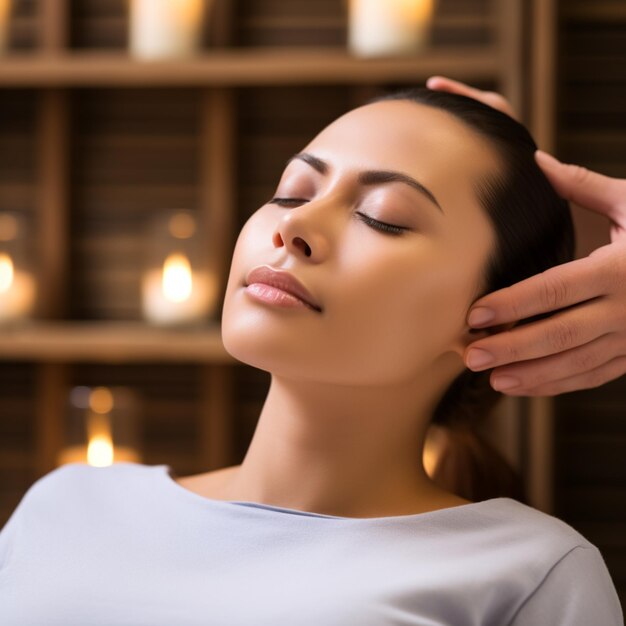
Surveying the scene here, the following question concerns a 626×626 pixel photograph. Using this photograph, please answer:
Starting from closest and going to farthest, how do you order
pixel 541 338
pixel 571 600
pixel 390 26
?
pixel 571 600 → pixel 541 338 → pixel 390 26

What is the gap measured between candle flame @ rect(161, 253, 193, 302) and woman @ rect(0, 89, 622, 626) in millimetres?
918

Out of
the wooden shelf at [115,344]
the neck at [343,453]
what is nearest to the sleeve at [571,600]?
the neck at [343,453]

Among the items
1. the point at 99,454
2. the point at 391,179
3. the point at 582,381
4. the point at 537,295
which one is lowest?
the point at 99,454

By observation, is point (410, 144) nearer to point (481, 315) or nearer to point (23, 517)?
point (481, 315)

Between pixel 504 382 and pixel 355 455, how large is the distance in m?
0.16

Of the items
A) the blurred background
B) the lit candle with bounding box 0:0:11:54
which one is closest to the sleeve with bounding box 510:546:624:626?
the blurred background

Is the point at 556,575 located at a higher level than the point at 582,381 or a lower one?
lower

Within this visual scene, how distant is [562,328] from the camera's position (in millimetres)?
886

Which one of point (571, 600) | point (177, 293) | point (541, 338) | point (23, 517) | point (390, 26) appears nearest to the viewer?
point (571, 600)

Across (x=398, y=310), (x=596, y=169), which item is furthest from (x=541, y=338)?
(x=596, y=169)

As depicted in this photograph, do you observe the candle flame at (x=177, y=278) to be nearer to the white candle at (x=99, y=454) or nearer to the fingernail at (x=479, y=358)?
the white candle at (x=99, y=454)

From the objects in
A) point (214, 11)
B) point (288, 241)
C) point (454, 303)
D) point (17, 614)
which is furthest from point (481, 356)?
point (214, 11)

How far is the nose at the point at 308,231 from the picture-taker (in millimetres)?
832

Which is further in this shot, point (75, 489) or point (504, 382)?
point (75, 489)
